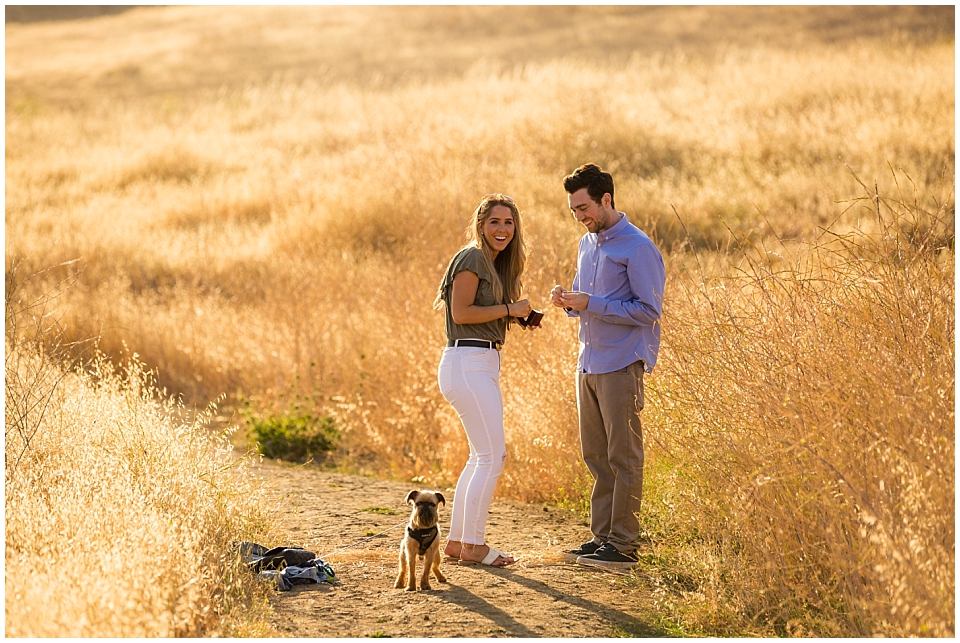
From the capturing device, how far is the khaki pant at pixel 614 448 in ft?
17.7

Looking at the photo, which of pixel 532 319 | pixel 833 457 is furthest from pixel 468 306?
pixel 833 457

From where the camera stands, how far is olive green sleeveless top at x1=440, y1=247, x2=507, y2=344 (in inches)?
197

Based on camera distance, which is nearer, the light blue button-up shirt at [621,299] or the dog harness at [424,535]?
the dog harness at [424,535]

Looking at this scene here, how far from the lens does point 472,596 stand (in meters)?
4.84

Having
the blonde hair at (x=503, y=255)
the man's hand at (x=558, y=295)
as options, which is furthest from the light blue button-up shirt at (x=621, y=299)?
the blonde hair at (x=503, y=255)

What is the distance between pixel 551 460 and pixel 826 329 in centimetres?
290

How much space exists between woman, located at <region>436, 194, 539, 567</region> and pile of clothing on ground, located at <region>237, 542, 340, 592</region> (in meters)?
0.83

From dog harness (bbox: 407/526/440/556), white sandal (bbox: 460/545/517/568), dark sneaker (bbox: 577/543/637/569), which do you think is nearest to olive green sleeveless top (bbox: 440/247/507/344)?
dog harness (bbox: 407/526/440/556)

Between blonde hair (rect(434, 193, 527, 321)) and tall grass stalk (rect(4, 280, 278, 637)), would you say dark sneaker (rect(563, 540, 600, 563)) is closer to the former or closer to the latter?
blonde hair (rect(434, 193, 527, 321))

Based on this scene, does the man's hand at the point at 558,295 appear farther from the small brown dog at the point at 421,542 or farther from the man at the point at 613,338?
the small brown dog at the point at 421,542

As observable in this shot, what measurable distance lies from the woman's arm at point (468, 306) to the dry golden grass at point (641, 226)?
1.03 meters

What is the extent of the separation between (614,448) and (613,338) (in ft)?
2.05

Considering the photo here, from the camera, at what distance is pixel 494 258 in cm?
522

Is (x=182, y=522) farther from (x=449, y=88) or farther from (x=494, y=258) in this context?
(x=449, y=88)
